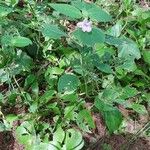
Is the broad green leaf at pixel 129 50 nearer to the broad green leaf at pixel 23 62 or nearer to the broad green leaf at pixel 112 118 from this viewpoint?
the broad green leaf at pixel 112 118

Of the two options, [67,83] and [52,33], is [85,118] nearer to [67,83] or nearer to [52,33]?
[67,83]

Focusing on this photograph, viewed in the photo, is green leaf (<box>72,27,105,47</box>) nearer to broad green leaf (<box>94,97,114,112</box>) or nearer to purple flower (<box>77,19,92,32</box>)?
purple flower (<box>77,19,92,32</box>)

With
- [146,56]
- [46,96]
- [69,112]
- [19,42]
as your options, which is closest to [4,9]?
[19,42]

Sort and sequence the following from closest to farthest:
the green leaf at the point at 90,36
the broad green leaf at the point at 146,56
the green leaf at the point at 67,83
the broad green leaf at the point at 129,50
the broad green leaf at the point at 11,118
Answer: the green leaf at the point at 90,36 → the green leaf at the point at 67,83 → the broad green leaf at the point at 11,118 → the broad green leaf at the point at 129,50 → the broad green leaf at the point at 146,56

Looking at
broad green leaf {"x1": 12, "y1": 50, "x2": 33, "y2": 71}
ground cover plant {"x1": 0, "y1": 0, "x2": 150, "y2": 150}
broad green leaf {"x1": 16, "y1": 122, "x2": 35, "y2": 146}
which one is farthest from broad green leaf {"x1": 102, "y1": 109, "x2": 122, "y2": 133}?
broad green leaf {"x1": 12, "y1": 50, "x2": 33, "y2": 71}

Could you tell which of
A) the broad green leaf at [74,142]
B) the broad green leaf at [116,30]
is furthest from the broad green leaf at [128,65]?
the broad green leaf at [74,142]

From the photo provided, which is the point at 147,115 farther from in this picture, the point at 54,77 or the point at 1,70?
the point at 1,70
